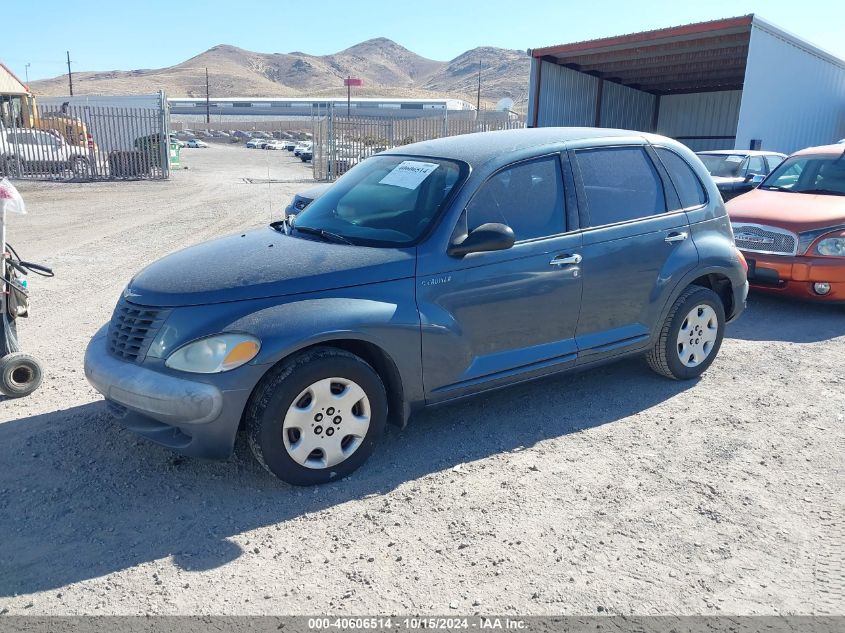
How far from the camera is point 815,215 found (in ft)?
25.2

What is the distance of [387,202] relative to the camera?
4570 millimetres

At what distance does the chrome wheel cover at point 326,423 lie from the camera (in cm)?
368

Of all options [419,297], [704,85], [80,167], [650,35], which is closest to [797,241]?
[419,297]

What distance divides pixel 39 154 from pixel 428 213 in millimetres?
21920

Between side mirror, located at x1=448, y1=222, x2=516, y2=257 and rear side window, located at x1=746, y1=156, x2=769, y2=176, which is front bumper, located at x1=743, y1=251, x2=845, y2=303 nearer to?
side mirror, located at x1=448, y1=222, x2=516, y2=257

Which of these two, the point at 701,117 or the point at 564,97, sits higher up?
the point at 564,97

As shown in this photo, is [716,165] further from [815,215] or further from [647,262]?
[647,262]

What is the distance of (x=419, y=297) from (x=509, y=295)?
2.07 ft

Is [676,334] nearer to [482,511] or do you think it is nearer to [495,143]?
[495,143]

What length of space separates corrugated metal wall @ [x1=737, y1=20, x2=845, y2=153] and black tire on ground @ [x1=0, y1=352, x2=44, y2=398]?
16129 mm

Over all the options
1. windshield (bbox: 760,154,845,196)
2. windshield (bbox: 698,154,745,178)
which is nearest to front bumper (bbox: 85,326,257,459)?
windshield (bbox: 760,154,845,196)

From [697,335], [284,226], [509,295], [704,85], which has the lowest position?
[697,335]

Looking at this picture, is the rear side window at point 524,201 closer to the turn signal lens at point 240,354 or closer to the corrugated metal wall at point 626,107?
the turn signal lens at point 240,354

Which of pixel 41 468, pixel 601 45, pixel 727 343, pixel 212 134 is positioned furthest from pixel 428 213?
pixel 212 134
